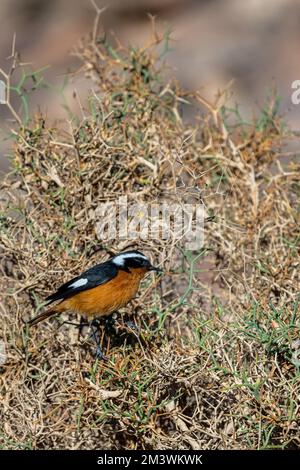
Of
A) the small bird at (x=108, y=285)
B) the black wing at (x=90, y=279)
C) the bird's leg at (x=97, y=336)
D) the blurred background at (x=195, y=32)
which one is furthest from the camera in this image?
the blurred background at (x=195, y=32)

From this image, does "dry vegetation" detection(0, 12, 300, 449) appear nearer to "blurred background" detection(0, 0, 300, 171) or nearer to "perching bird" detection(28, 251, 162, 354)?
"perching bird" detection(28, 251, 162, 354)

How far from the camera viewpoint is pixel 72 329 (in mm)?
5312

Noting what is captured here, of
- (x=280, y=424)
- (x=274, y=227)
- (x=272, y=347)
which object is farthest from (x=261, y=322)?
(x=274, y=227)

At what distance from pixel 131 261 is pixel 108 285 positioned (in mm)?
211

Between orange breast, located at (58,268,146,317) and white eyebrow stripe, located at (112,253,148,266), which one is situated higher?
white eyebrow stripe, located at (112,253,148,266)

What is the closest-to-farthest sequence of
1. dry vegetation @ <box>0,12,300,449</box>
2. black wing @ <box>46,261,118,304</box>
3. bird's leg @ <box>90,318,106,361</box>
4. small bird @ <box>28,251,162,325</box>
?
dry vegetation @ <box>0,12,300,449</box>, bird's leg @ <box>90,318,106,361</box>, black wing @ <box>46,261,118,304</box>, small bird @ <box>28,251,162,325</box>

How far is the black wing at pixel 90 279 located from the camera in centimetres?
507

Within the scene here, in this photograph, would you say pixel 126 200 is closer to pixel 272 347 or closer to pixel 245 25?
pixel 272 347

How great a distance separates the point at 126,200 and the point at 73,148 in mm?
415

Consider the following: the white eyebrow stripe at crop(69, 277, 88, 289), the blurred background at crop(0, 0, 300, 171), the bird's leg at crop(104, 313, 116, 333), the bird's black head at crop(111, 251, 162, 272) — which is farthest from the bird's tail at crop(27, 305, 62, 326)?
the blurred background at crop(0, 0, 300, 171)

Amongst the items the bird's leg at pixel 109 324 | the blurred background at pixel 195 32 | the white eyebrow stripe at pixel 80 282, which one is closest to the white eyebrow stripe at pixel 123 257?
the white eyebrow stripe at pixel 80 282

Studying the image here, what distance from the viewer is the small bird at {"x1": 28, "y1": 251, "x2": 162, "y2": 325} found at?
5188 mm

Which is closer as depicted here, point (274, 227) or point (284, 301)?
point (284, 301)

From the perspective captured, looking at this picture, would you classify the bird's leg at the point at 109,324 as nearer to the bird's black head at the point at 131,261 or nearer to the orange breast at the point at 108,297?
the orange breast at the point at 108,297
